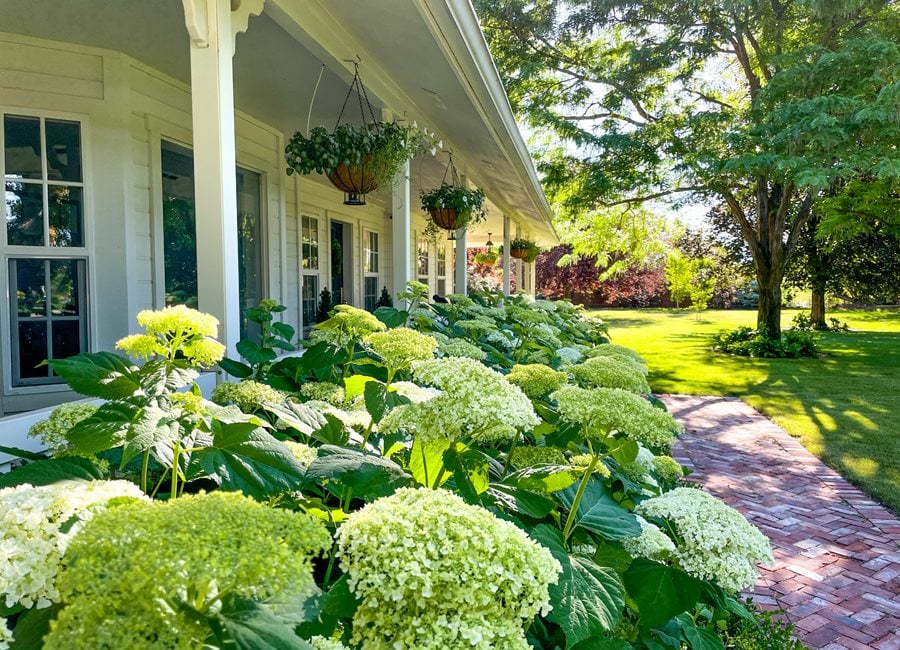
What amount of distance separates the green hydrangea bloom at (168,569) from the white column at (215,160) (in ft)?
6.64

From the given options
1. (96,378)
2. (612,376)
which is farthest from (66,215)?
(612,376)

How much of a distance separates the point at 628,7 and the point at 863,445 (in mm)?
9675

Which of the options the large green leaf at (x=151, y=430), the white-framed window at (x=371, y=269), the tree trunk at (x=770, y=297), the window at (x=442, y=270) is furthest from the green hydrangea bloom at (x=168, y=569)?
the tree trunk at (x=770, y=297)

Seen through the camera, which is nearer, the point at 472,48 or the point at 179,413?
the point at 179,413

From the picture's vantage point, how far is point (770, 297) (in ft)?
41.9

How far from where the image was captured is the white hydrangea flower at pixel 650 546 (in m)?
1.50

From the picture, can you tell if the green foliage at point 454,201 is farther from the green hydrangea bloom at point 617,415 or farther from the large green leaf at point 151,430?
the large green leaf at point 151,430

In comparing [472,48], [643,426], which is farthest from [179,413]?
[472,48]

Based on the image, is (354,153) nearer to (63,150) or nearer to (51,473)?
(63,150)

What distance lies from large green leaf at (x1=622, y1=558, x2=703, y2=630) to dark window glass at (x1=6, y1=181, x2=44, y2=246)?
380 cm

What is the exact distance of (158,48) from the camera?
3689 mm

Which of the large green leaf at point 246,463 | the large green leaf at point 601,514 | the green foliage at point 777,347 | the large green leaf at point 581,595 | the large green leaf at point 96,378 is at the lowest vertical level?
the green foliage at point 777,347

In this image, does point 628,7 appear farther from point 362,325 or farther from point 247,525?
point 247,525

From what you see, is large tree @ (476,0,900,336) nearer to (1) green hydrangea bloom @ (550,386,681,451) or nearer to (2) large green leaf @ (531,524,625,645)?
(1) green hydrangea bloom @ (550,386,681,451)
